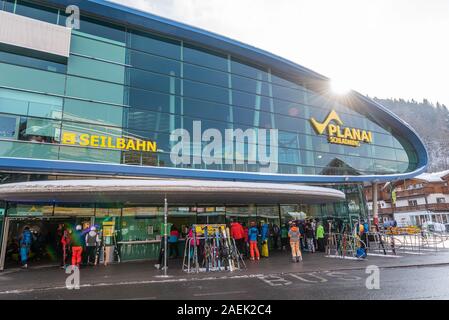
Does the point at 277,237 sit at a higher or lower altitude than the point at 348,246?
higher

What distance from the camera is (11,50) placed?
48.8 feet

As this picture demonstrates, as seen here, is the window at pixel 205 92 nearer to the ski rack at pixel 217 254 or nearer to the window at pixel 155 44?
the window at pixel 155 44

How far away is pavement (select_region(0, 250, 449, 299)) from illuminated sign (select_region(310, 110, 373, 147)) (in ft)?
41.4

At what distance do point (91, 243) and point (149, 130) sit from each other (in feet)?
21.9

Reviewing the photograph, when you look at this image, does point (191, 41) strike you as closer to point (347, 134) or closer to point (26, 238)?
point (347, 134)

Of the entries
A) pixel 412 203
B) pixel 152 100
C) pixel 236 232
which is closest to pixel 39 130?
pixel 152 100

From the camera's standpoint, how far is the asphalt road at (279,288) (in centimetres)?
710

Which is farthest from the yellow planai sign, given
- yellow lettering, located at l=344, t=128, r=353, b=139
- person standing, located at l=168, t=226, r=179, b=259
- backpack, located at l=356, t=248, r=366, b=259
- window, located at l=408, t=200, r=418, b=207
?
window, located at l=408, t=200, r=418, b=207

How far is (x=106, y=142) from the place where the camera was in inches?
613

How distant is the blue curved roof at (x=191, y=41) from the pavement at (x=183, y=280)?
4567mm

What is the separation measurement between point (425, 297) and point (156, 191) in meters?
8.63

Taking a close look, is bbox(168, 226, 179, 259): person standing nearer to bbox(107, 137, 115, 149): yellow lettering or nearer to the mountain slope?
bbox(107, 137, 115, 149): yellow lettering
